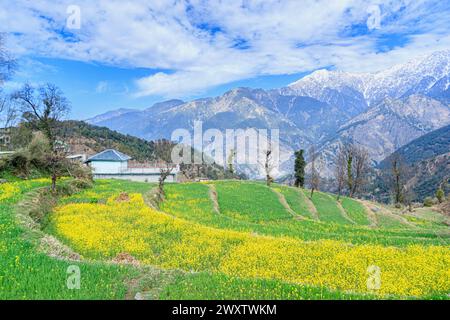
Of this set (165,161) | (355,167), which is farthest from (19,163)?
(355,167)

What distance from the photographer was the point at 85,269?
43.5 ft

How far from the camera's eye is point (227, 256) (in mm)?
19938

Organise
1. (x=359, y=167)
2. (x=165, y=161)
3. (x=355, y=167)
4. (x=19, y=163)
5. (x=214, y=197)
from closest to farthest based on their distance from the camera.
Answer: (x=19, y=163) < (x=214, y=197) < (x=165, y=161) < (x=359, y=167) < (x=355, y=167)

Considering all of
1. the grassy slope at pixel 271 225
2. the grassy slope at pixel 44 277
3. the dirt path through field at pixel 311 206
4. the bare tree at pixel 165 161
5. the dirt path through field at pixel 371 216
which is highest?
the bare tree at pixel 165 161

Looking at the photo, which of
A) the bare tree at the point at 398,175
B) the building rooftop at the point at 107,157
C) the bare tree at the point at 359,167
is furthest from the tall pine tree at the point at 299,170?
the building rooftop at the point at 107,157

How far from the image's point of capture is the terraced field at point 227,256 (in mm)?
11727

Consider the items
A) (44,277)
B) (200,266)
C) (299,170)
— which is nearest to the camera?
(44,277)

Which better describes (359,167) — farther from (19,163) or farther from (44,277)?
(44,277)

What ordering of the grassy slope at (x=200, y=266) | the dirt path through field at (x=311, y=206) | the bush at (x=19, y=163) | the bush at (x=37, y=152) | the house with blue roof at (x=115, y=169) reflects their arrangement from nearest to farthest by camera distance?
the grassy slope at (x=200, y=266), the bush at (x=19, y=163), the bush at (x=37, y=152), the dirt path through field at (x=311, y=206), the house with blue roof at (x=115, y=169)

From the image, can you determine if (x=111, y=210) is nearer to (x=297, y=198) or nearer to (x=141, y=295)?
(x=141, y=295)

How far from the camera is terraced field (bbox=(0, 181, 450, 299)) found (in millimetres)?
11727

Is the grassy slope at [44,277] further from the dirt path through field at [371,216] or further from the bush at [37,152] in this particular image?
the dirt path through field at [371,216]

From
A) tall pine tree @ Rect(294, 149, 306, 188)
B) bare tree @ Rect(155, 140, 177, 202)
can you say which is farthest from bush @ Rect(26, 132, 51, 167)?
tall pine tree @ Rect(294, 149, 306, 188)
